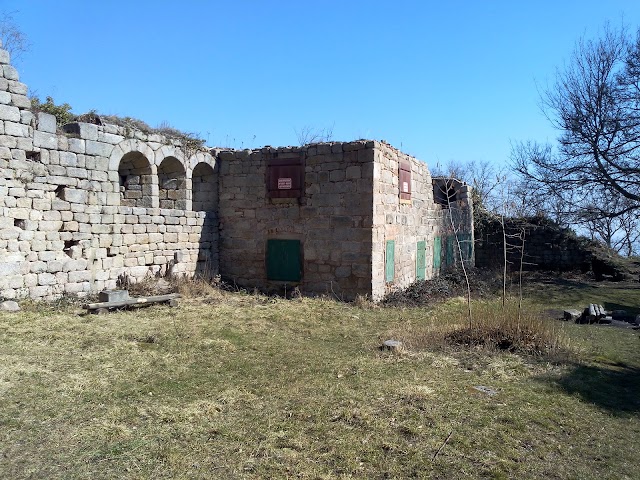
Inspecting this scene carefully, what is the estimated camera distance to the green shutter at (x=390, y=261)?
1170 centimetres

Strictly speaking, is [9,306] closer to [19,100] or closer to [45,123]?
[45,123]

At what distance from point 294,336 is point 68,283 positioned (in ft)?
15.1

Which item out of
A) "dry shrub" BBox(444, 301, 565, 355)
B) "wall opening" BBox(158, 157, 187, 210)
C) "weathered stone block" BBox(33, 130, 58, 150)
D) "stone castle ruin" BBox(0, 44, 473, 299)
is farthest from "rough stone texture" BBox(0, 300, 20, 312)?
"dry shrub" BBox(444, 301, 565, 355)

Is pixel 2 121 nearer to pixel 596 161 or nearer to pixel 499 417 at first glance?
pixel 499 417

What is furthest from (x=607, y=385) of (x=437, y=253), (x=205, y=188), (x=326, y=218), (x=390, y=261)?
(x=437, y=253)

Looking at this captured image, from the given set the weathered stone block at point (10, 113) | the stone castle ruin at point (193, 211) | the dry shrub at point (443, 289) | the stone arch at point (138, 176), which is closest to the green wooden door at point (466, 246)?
the dry shrub at point (443, 289)

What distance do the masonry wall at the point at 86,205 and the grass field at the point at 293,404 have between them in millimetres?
1198

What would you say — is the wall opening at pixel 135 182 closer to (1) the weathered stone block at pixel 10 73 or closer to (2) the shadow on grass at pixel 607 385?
(1) the weathered stone block at pixel 10 73

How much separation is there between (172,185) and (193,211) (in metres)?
0.81

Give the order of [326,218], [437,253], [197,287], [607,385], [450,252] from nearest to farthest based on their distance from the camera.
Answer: [607,385]
[197,287]
[326,218]
[437,253]
[450,252]

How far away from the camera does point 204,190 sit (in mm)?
12914

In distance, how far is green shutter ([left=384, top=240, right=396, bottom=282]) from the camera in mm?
11701

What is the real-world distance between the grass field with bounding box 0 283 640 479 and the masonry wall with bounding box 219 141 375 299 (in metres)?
3.20

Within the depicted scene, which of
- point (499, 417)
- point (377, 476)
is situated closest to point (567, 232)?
point (499, 417)
